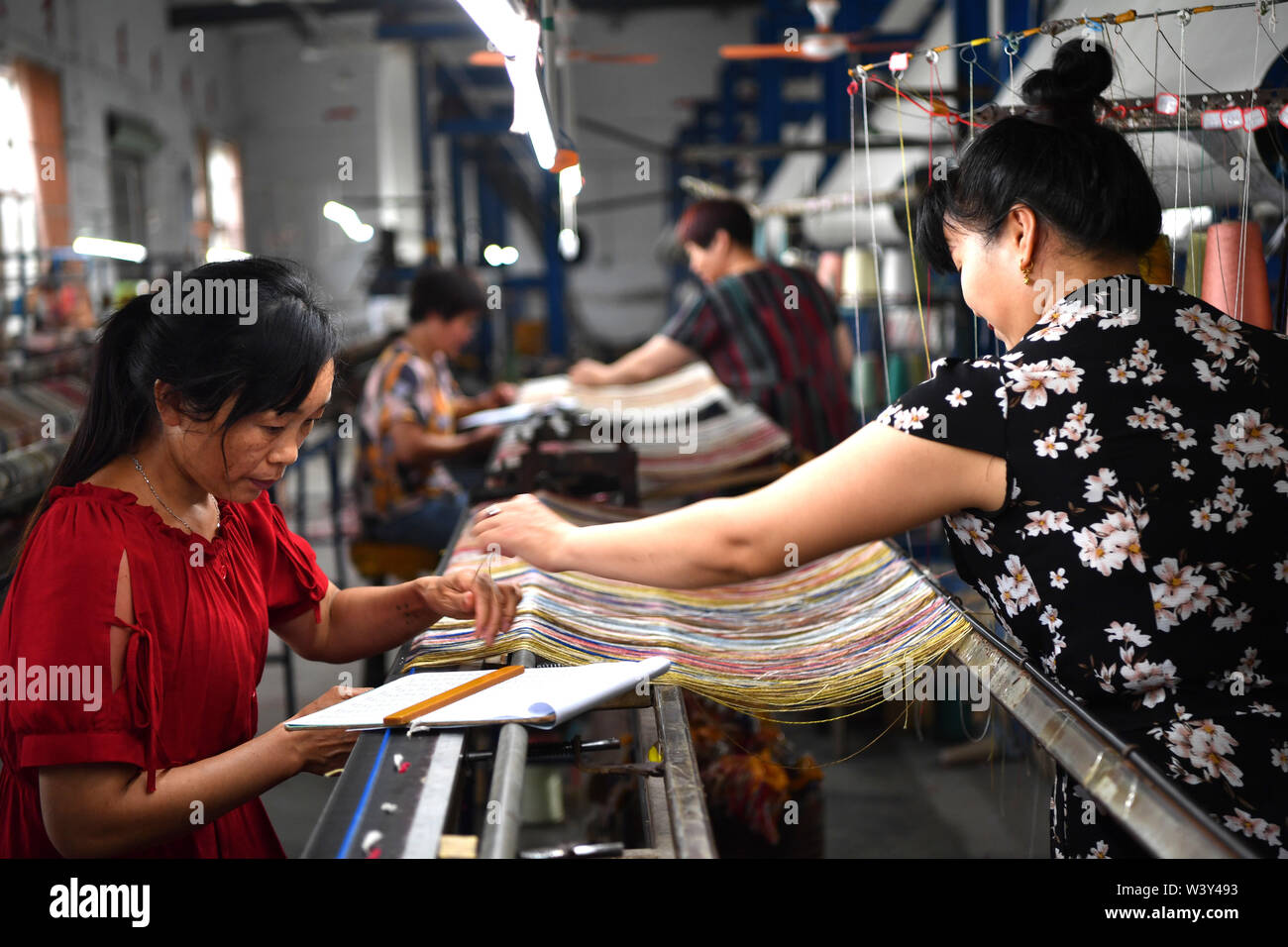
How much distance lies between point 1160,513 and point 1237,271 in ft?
2.73

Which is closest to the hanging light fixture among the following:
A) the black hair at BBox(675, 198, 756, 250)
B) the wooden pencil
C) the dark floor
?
the wooden pencil

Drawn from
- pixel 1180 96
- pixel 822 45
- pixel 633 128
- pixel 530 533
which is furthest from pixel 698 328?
pixel 633 128

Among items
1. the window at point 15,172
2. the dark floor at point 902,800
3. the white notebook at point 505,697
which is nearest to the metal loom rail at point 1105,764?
the white notebook at point 505,697

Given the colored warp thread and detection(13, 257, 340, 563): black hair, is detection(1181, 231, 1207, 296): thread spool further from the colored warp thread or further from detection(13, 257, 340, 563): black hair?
detection(13, 257, 340, 563): black hair

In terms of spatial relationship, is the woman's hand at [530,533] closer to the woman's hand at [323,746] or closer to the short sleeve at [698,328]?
the woman's hand at [323,746]

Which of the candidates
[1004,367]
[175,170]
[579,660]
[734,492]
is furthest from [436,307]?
[175,170]

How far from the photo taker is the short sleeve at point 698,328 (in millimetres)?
3881

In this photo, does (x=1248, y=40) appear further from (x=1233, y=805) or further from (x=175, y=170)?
(x=175, y=170)

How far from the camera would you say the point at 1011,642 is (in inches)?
63.2

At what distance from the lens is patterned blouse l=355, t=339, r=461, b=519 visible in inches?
157

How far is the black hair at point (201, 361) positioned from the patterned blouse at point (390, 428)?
8.21 feet

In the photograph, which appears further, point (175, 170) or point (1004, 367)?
point (175, 170)
